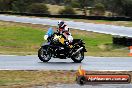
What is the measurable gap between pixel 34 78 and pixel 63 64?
14.2ft

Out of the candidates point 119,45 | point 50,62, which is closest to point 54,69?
point 50,62

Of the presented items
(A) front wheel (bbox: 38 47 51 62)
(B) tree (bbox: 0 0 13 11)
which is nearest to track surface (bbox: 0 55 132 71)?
(A) front wheel (bbox: 38 47 51 62)

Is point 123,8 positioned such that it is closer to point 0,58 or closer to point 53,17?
point 53,17

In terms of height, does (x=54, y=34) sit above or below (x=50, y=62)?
above

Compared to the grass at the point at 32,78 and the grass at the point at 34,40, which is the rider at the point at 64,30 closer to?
the grass at the point at 32,78

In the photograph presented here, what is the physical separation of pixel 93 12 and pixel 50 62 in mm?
63506

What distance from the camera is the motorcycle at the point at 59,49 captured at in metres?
20.0

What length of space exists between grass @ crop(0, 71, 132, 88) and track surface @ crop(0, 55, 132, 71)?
129 cm

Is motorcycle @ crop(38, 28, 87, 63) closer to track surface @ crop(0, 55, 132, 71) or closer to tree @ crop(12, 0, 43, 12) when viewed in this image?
track surface @ crop(0, 55, 132, 71)

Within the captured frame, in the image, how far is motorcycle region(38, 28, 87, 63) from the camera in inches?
786

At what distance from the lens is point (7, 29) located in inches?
1815

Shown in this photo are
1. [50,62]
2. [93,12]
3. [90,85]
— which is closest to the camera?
[90,85]

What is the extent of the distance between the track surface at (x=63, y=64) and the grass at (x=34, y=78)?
1.29m

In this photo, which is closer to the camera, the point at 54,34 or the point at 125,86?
the point at 125,86
